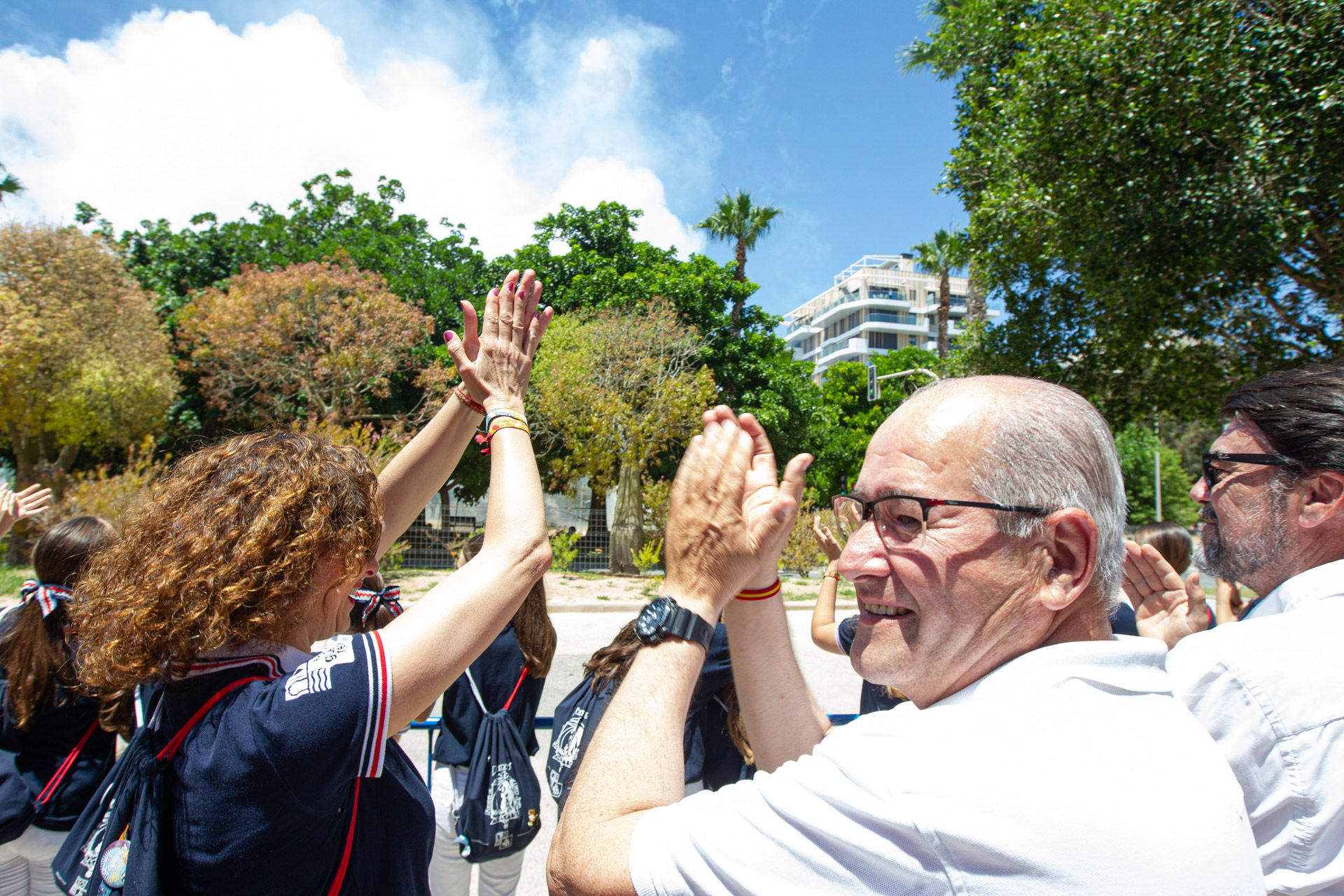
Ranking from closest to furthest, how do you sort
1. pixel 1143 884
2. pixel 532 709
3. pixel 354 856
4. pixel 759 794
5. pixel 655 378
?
pixel 1143 884, pixel 759 794, pixel 354 856, pixel 532 709, pixel 655 378

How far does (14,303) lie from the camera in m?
18.0

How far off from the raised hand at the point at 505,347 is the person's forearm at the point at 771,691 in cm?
74

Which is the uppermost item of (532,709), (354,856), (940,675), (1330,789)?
(940,675)

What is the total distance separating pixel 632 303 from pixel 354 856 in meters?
23.1

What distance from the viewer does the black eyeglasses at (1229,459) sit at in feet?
6.91

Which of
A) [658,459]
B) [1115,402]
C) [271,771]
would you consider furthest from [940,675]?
[658,459]

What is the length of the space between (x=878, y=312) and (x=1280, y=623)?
88.5 meters

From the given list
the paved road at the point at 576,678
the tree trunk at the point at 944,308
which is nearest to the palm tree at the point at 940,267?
the tree trunk at the point at 944,308

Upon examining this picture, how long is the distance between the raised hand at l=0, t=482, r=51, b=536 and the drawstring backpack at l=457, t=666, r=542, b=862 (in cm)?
199

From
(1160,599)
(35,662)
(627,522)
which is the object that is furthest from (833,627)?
(627,522)

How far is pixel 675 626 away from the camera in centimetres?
134

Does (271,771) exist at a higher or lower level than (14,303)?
lower

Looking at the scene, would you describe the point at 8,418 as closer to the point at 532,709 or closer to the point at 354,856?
the point at 532,709

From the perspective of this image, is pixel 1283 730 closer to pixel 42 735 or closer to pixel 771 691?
pixel 771 691
